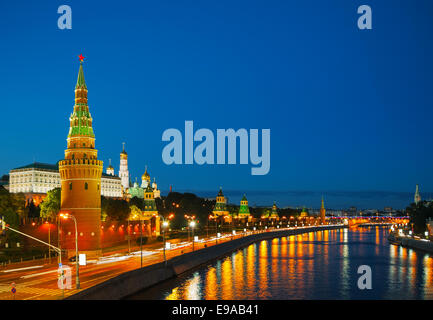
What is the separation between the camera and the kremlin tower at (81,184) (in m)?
74.6

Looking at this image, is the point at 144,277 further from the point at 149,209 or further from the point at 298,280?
the point at 149,209

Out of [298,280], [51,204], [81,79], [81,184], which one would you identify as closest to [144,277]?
[298,280]

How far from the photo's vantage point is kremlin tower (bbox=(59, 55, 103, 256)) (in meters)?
74.6

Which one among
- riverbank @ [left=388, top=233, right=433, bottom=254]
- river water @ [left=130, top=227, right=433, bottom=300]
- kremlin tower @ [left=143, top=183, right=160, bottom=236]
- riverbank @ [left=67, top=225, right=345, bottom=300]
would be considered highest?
kremlin tower @ [left=143, top=183, right=160, bottom=236]

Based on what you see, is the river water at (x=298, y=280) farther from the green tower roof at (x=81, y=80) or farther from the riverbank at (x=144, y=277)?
the green tower roof at (x=81, y=80)

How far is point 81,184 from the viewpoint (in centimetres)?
7575

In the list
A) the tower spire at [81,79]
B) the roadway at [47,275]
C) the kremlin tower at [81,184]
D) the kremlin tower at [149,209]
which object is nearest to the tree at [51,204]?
the kremlin tower at [149,209]

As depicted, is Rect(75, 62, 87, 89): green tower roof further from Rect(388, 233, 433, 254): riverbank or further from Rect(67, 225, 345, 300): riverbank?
Rect(388, 233, 433, 254): riverbank

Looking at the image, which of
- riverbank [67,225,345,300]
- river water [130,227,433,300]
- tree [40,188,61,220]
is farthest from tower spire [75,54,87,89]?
tree [40,188,61,220]
